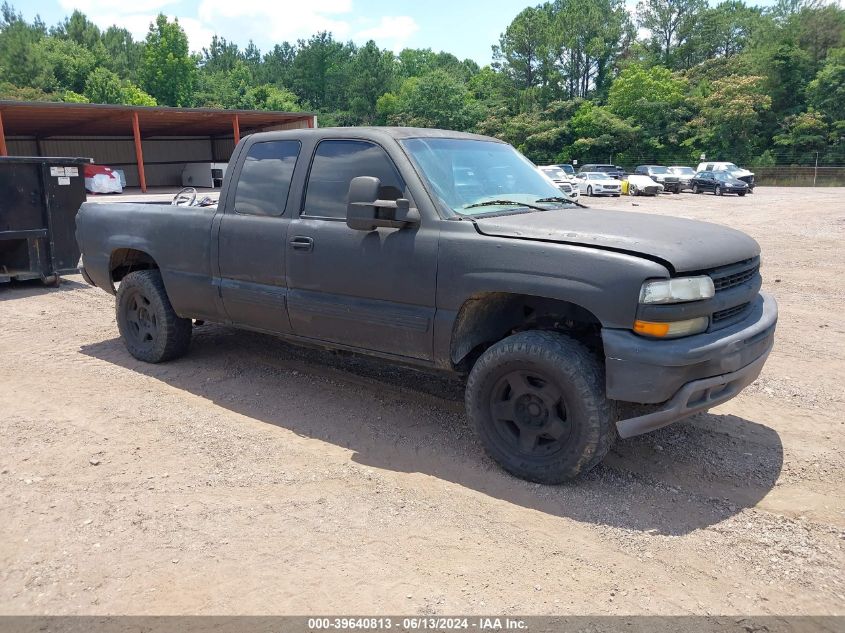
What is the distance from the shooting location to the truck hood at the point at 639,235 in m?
3.49

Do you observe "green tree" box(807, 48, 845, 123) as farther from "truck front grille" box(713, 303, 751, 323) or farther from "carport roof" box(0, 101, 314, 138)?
"truck front grille" box(713, 303, 751, 323)

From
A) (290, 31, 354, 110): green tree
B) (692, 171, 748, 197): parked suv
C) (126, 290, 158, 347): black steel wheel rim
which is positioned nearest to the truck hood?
(126, 290, 158, 347): black steel wheel rim

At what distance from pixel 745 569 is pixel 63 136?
44.2 meters

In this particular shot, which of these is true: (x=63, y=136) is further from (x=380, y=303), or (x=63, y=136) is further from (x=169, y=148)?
(x=380, y=303)

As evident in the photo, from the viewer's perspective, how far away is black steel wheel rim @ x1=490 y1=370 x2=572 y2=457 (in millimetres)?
3730

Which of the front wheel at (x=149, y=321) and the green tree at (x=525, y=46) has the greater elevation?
the green tree at (x=525, y=46)

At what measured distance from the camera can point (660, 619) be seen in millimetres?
2703

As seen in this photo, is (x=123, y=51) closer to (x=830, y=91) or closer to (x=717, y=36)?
(x=717, y=36)

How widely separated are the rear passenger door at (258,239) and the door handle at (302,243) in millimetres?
115

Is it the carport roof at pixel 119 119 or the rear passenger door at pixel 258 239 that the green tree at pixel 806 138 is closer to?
the carport roof at pixel 119 119

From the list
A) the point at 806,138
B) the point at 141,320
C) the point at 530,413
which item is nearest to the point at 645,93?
the point at 806,138

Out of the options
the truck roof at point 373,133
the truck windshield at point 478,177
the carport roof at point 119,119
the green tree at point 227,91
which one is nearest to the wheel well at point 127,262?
the truck roof at point 373,133

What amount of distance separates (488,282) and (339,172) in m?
1.52

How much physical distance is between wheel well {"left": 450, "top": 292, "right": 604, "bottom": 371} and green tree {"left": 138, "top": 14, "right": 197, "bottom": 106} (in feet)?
292
